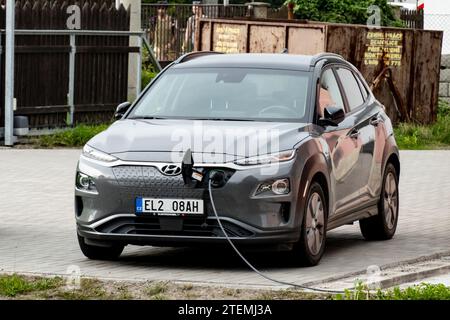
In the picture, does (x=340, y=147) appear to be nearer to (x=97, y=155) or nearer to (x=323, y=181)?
(x=323, y=181)

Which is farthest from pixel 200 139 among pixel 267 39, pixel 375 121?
pixel 267 39

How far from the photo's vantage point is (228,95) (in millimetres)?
12109

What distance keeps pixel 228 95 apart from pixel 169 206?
163 cm

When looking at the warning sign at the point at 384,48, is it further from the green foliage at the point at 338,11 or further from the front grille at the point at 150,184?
the front grille at the point at 150,184

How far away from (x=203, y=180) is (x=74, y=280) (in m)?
1.26

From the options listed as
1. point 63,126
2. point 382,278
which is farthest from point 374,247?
point 63,126

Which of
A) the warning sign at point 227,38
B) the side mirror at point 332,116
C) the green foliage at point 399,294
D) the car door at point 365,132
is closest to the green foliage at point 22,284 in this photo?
the green foliage at point 399,294

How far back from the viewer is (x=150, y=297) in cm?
942

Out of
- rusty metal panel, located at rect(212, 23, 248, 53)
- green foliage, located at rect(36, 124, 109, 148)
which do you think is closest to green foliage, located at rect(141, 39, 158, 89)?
rusty metal panel, located at rect(212, 23, 248, 53)

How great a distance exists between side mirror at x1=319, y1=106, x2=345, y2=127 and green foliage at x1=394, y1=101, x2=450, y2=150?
11.8m

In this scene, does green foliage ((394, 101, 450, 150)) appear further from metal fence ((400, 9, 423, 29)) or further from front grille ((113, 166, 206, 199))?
metal fence ((400, 9, 423, 29))

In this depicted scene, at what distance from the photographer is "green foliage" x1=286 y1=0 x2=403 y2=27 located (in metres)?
32.3
